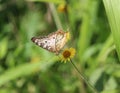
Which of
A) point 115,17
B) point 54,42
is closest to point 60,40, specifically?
point 54,42

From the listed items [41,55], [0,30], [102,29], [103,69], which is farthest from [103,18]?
[0,30]

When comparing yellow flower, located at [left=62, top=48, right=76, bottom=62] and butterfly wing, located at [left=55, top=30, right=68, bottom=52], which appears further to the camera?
yellow flower, located at [left=62, top=48, right=76, bottom=62]

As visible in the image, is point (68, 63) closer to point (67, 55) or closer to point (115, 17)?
point (67, 55)

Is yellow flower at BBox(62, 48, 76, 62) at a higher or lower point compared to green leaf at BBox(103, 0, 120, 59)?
lower

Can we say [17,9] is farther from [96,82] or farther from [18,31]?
[96,82]

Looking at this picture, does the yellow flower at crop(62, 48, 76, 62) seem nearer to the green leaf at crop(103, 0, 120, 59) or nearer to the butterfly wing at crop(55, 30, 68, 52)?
the butterfly wing at crop(55, 30, 68, 52)

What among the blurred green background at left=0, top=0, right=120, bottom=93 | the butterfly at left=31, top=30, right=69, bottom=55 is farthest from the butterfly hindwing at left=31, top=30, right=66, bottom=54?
the blurred green background at left=0, top=0, right=120, bottom=93

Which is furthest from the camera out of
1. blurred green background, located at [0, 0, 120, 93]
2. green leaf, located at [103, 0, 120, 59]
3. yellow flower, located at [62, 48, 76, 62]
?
blurred green background, located at [0, 0, 120, 93]

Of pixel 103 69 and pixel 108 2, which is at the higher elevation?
pixel 108 2

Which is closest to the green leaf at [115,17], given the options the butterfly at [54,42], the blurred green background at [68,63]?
the butterfly at [54,42]
